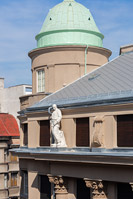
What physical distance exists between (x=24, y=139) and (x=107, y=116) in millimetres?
12243

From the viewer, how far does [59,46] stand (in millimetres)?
37719

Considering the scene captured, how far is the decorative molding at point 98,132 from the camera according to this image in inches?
1062

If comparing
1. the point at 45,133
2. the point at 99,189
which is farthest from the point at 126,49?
the point at 99,189

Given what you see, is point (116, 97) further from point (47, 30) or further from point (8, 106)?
point (8, 106)

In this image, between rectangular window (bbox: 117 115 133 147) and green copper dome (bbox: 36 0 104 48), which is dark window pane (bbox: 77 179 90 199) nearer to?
rectangular window (bbox: 117 115 133 147)

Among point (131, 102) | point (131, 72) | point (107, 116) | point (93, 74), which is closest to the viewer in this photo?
point (131, 102)

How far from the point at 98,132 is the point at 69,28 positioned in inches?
558

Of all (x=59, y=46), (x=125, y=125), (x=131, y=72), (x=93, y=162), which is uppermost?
(x=59, y=46)

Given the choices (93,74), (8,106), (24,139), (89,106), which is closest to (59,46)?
(93,74)

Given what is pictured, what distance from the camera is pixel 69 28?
3841cm

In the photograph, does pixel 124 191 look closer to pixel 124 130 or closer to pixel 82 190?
pixel 124 130

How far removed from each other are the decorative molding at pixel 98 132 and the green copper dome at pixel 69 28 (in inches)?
493

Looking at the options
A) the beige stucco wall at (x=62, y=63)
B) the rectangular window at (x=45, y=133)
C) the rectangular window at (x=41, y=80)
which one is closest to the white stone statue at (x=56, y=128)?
the rectangular window at (x=45, y=133)

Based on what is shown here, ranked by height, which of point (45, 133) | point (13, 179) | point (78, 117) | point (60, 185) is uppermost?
point (78, 117)
